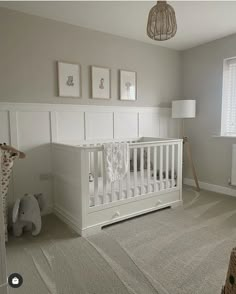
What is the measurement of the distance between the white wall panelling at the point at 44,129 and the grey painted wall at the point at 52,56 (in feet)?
0.37

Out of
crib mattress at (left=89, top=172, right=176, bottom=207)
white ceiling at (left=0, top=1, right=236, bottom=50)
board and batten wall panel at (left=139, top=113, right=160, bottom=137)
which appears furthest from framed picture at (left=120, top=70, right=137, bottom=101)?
crib mattress at (left=89, top=172, right=176, bottom=207)

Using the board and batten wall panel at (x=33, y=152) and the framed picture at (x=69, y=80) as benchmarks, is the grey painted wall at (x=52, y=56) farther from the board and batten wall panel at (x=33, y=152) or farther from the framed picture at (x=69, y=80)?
the board and batten wall panel at (x=33, y=152)

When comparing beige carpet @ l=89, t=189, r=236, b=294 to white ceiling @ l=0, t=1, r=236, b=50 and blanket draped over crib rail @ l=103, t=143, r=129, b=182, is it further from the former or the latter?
white ceiling @ l=0, t=1, r=236, b=50

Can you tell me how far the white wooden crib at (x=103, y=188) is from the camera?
225cm

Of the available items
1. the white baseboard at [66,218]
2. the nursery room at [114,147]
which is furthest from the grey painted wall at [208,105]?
the white baseboard at [66,218]

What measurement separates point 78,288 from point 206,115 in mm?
3155

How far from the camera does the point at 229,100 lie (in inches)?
137

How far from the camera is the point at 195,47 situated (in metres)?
3.77

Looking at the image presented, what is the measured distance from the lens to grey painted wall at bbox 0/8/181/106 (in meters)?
2.48

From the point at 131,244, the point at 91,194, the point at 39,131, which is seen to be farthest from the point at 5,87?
the point at 131,244

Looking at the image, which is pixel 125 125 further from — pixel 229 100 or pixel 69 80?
pixel 229 100

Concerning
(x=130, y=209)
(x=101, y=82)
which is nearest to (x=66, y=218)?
(x=130, y=209)

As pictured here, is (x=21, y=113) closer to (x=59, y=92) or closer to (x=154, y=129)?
(x=59, y=92)

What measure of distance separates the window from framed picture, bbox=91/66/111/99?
1.79 metres
